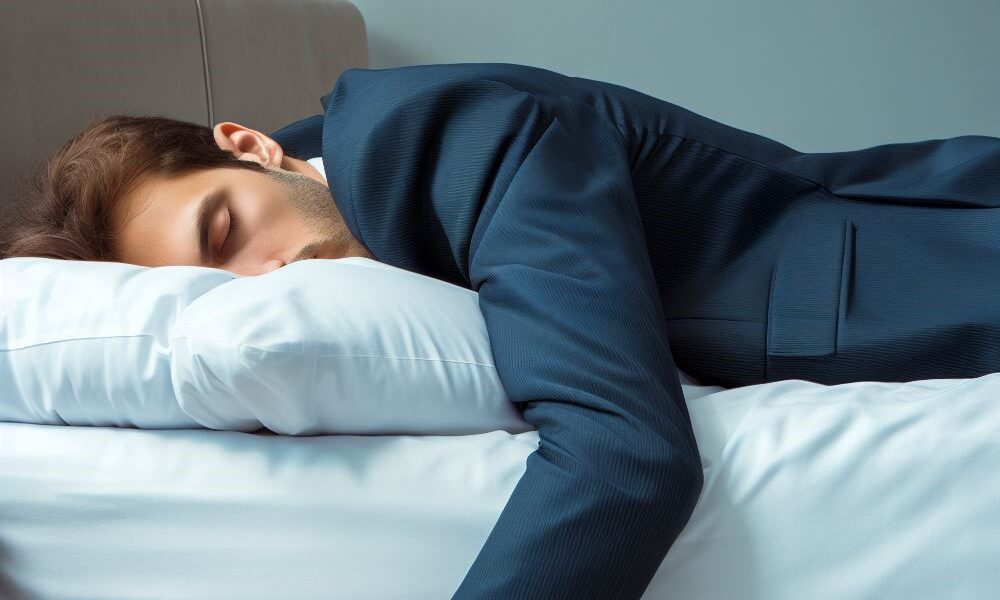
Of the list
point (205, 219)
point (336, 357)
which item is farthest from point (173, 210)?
point (336, 357)

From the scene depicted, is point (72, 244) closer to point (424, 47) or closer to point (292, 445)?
point (292, 445)

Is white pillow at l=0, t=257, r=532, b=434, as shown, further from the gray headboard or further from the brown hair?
the gray headboard

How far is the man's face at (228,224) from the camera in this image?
3.29ft

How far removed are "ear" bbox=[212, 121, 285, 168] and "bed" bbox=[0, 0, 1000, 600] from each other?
1.42 ft

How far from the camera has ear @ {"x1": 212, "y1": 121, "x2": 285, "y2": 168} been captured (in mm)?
1210

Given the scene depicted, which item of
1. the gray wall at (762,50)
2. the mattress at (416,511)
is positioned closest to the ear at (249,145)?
the mattress at (416,511)

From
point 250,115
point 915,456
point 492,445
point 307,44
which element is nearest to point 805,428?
point 915,456

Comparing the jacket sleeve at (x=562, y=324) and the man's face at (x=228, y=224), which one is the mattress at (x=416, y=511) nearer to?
the jacket sleeve at (x=562, y=324)

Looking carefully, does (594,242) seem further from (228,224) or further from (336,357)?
(228,224)

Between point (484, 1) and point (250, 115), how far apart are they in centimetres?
77

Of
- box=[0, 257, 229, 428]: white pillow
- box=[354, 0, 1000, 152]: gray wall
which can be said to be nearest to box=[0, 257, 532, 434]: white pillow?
box=[0, 257, 229, 428]: white pillow

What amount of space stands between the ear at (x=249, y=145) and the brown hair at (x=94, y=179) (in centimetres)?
3

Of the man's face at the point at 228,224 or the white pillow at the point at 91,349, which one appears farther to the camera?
the man's face at the point at 228,224

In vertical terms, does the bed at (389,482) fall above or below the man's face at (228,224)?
below
